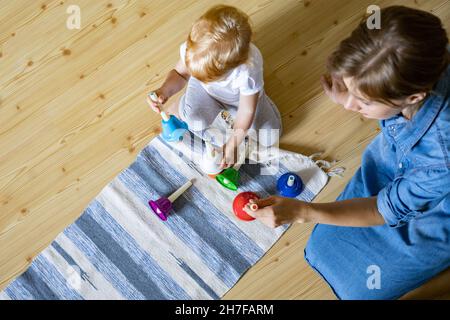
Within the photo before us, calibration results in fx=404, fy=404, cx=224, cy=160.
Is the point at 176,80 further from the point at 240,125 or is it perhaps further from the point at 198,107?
the point at 240,125

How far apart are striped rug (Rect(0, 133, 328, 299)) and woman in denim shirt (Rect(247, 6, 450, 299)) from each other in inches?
8.3

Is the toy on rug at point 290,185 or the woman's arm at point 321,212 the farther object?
the toy on rug at point 290,185

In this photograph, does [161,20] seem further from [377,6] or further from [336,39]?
[377,6]

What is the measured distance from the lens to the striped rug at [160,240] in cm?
114

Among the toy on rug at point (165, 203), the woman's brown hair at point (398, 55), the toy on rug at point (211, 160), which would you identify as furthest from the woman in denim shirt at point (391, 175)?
the toy on rug at point (165, 203)

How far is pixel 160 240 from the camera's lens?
1171 millimetres

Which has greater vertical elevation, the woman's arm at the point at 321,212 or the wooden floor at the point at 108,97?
the wooden floor at the point at 108,97

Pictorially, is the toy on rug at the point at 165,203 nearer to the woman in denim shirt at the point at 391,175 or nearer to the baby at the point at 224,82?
the baby at the point at 224,82

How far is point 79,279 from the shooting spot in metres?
1.16

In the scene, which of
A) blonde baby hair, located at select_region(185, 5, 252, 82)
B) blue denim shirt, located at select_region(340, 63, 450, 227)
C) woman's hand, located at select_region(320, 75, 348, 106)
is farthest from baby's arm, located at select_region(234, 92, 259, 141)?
blue denim shirt, located at select_region(340, 63, 450, 227)

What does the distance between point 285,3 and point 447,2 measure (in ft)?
1.68

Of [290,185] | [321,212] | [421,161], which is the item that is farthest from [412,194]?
[290,185]

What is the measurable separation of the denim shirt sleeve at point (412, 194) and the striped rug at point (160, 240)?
37cm

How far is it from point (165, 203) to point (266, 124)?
0.37 m
